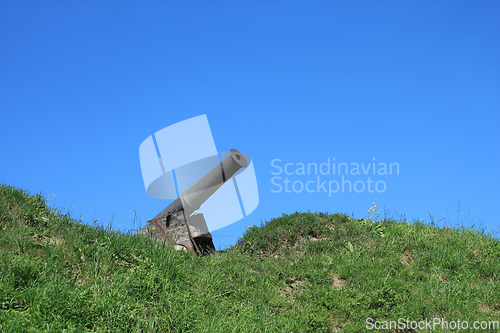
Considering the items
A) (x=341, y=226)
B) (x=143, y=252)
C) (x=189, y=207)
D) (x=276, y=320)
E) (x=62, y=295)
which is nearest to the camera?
(x=62, y=295)

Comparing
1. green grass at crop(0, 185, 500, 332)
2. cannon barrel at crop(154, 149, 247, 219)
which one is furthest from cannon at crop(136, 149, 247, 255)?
green grass at crop(0, 185, 500, 332)

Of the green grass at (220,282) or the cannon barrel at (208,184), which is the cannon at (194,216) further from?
the green grass at (220,282)

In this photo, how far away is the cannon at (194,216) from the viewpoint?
11.0 m

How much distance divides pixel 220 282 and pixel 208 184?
609 centimetres

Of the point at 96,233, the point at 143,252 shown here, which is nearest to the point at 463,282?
the point at 143,252

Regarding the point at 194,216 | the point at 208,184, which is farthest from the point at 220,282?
the point at 208,184

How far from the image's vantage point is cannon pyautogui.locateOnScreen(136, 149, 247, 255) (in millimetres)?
11044

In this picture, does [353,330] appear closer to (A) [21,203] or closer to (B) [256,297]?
(B) [256,297]

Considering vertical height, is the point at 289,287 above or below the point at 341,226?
below

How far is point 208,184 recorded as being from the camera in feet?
41.9

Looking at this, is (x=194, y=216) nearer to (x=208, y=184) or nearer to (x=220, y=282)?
(x=208, y=184)

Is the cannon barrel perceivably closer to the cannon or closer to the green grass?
the cannon

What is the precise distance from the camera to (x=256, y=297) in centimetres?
682

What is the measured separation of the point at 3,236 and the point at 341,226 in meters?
8.07
